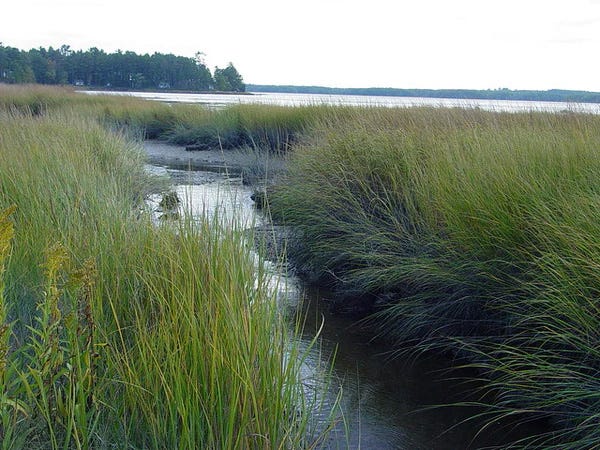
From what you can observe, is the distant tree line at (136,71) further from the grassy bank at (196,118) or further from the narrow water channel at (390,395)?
the narrow water channel at (390,395)

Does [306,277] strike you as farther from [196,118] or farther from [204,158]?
[196,118]

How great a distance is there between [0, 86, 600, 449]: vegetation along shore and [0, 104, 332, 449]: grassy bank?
0.04 ft

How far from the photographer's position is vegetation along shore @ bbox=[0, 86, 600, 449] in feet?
7.46

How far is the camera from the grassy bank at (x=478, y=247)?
3.41m

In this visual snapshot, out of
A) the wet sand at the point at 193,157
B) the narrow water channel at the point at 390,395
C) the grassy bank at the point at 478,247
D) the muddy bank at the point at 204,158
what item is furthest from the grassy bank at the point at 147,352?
the wet sand at the point at 193,157

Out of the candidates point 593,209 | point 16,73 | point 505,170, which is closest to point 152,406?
point 593,209

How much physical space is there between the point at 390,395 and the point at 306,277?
7.70 feet

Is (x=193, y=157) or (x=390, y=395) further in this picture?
(x=193, y=157)

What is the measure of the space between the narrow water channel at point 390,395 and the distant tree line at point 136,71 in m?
64.1

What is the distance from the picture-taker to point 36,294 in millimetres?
3109

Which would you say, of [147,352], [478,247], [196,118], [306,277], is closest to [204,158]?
[196,118]

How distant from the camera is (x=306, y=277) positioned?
6301 mm

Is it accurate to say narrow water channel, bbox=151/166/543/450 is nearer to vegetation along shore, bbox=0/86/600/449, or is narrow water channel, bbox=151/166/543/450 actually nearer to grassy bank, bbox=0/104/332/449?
vegetation along shore, bbox=0/86/600/449

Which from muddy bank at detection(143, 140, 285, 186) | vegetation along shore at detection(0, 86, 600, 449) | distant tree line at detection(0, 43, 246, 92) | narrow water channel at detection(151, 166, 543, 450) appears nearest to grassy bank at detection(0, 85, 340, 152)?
muddy bank at detection(143, 140, 285, 186)
